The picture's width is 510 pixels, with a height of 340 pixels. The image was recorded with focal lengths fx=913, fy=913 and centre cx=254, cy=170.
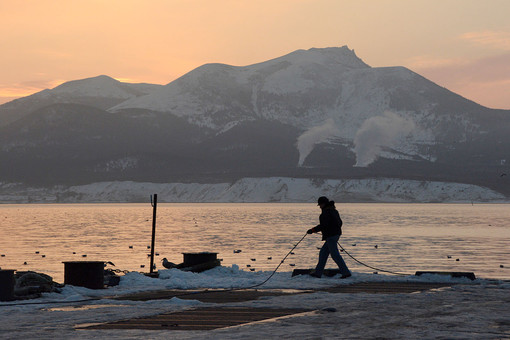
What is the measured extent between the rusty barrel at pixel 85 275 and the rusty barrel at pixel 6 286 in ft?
10.9

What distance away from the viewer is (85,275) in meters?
24.6

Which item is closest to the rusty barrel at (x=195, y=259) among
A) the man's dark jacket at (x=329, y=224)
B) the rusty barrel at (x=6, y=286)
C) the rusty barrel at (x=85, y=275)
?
the man's dark jacket at (x=329, y=224)

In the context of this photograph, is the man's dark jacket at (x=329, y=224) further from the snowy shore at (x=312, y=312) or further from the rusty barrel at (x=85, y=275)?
the rusty barrel at (x=85, y=275)

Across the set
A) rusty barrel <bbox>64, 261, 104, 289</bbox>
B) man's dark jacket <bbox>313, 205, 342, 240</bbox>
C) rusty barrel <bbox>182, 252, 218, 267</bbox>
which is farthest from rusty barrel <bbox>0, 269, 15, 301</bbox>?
rusty barrel <bbox>182, 252, 218, 267</bbox>

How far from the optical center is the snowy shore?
51.0 ft

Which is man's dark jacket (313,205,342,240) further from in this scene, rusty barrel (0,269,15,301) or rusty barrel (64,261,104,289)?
rusty barrel (0,269,15,301)

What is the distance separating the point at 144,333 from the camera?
15.7 metres

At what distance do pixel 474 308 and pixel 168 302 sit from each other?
269 inches

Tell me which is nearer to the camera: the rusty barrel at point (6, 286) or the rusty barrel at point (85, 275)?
the rusty barrel at point (6, 286)

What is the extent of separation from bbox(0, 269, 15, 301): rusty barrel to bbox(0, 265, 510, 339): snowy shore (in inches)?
22.8

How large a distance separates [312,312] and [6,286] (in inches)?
289

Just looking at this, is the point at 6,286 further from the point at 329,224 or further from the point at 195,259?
the point at 195,259

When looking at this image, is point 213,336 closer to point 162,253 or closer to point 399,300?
point 399,300

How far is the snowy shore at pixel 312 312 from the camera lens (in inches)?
612
